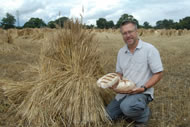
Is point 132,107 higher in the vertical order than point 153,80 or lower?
lower

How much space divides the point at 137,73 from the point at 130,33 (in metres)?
0.52

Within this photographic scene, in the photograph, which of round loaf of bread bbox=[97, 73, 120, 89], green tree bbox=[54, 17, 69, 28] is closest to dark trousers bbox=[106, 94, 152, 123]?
round loaf of bread bbox=[97, 73, 120, 89]

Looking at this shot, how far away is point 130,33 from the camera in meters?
2.37

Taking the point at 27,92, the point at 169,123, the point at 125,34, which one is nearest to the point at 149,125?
the point at 169,123

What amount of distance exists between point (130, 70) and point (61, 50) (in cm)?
103

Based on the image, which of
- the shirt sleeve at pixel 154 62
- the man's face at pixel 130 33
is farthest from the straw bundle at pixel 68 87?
the shirt sleeve at pixel 154 62

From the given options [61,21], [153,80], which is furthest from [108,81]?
[61,21]

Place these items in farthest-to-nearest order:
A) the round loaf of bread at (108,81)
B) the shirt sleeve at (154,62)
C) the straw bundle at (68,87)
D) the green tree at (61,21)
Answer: the green tree at (61,21) → the straw bundle at (68,87) → the shirt sleeve at (154,62) → the round loaf of bread at (108,81)

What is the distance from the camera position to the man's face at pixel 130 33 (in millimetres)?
2365

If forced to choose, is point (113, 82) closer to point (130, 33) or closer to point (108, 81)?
point (108, 81)

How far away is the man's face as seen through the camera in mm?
2365

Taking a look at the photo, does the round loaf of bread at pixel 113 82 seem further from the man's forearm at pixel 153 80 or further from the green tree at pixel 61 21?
the green tree at pixel 61 21

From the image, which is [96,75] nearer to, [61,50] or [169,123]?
[61,50]

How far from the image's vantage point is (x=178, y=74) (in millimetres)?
4902
